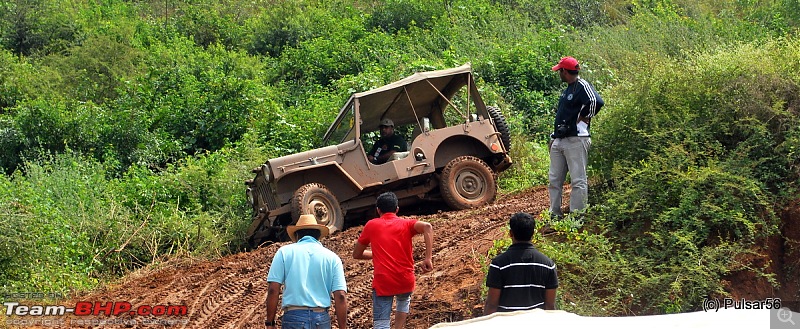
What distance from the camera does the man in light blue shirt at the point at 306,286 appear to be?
6.36 m

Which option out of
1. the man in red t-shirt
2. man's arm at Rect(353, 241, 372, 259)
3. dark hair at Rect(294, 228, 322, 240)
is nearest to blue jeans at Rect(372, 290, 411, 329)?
the man in red t-shirt

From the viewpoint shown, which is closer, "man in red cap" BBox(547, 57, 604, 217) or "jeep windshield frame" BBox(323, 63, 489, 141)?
"man in red cap" BBox(547, 57, 604, 217)

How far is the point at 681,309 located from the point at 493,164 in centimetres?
616

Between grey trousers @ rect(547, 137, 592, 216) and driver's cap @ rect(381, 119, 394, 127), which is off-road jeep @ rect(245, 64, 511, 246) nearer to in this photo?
driver's cap @ rect(381, 119, 394, 127)

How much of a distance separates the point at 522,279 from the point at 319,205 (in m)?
6.61

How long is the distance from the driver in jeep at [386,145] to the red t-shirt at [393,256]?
610cm

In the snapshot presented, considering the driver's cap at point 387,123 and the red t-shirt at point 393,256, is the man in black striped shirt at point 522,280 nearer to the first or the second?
the red t-shirt at point 393,256

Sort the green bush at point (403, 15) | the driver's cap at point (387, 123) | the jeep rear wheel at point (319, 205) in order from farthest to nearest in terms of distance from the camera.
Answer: the green bush at point (403, 15) < the driver's cap at point (387, 123) < the jeep rear wheel at point (319, 205)

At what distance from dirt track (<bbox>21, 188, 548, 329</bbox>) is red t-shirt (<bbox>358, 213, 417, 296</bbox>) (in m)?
1.37

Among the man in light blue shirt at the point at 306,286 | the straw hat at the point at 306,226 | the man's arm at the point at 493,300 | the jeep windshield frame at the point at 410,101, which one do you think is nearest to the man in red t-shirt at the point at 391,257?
the straw hat at the point at 306,226

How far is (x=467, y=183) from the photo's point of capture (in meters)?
13.4

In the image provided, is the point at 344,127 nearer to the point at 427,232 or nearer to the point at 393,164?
the point at 393,164

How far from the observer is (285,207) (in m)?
12.4

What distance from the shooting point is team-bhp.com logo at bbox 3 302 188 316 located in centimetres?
1002
